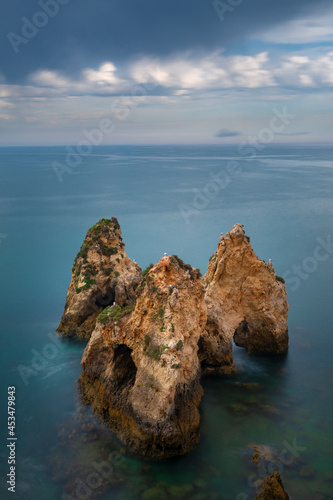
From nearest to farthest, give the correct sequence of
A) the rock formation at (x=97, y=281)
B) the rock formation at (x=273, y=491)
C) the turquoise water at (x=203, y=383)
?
the rock formation at (x=273, y=491) → the turquoise water at (x=203, y=383) → the rock formation at (x=97, y=281)

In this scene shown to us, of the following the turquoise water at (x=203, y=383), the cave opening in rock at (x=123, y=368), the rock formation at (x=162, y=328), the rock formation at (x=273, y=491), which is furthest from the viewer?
the cave opening in rock at (x=123, y=368)

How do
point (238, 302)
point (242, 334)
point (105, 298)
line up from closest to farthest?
point (238, 302)
point (242, 334)
point (105, 298)

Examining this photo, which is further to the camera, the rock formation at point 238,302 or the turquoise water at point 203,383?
the rock formation at point 238,302

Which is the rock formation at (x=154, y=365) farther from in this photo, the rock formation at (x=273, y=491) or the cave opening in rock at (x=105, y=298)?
the cave opening in rock at (x=105, y=298)

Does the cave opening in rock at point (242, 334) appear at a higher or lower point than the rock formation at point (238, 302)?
lower

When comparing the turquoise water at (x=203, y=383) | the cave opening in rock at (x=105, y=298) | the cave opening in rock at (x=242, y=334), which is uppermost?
the cave opening in rock at (x=105, y=298)

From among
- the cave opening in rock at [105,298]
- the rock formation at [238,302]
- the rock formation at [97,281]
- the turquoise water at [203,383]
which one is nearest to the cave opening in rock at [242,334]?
the rock formation at [238,302]

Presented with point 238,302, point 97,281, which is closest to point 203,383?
point 238,302

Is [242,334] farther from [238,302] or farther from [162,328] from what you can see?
[162,328]

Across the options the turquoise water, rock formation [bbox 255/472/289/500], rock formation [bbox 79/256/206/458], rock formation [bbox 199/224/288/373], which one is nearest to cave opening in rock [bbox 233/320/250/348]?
rock formation [bbox 199/224/288/373]
